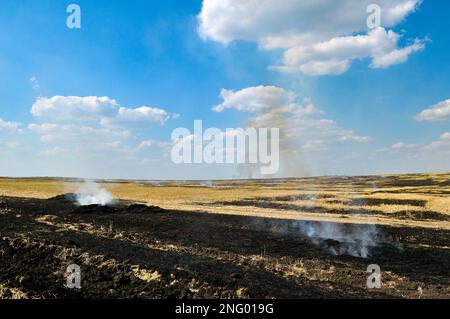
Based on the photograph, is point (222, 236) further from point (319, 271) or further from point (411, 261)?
point (411, 261)

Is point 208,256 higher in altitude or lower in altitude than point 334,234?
higher

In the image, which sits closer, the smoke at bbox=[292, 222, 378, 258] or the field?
the field

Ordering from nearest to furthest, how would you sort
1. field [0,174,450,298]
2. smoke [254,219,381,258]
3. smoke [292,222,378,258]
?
1. field [0,174,450,298]
2. smoke [292,222,378,258]
3. smoke [254,219,381,258]

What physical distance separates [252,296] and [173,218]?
20818 millimetres

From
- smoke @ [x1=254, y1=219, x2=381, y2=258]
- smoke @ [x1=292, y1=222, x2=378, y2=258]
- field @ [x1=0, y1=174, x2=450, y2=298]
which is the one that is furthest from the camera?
smoke @ [x1=254, y1=219, x2=381, y2=258]

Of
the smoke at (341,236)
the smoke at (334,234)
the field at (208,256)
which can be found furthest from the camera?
the smoke at (334,234)

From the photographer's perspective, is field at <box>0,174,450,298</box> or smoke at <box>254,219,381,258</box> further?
smoke at <box>254,219,381,258</box>

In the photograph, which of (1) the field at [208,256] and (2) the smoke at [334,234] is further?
(2) the smoke at [334,234]

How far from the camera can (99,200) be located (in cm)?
4788

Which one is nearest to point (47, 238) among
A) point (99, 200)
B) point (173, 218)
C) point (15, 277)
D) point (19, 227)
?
point (19, 227)

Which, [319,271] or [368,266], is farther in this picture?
[368,266]

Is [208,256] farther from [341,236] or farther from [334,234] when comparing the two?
[334,234]

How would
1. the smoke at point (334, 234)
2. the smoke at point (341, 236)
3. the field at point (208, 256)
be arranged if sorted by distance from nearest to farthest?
1. the field at point (208, 256)
2. the smoke at point (341, 236)
3. the smoke at point (334, 234)

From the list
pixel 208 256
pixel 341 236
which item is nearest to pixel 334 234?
pixel 341 236
